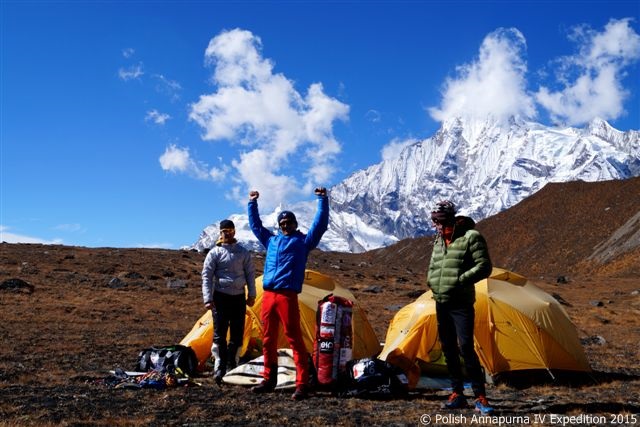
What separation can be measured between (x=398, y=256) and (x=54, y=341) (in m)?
109

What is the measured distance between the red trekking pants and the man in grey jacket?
37.8 inches

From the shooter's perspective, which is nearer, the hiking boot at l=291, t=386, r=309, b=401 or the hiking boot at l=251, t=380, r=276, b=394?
the hiking boot at l=291, t=386, r=309, b=401

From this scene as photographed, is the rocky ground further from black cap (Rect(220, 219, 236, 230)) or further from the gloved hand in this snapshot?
the gloved hand

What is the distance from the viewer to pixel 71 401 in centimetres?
836

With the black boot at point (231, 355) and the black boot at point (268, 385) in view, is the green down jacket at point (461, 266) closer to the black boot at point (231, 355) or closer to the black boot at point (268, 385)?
the black boot at point (268, 385)

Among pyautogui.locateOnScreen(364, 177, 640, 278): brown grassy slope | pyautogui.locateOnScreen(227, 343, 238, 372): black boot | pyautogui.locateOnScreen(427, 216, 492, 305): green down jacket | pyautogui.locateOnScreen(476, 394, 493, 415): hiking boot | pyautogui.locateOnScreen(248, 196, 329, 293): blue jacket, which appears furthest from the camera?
pyautogui.locateOnScreen(364, 177, 640, 278): brown grassy slope

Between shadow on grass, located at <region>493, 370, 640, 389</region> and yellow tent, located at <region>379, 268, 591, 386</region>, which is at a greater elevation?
yellow tent, located at <region>379, 268, 591, 386</region>

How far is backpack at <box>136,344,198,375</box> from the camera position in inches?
423

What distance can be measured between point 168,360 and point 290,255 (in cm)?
338

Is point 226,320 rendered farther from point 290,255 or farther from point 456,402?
point 456,402

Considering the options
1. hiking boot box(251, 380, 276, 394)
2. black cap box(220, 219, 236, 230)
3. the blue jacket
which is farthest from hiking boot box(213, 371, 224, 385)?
black cap box(220, 219, 236, 230)

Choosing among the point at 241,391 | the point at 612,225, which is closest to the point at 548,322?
the point at 241,391

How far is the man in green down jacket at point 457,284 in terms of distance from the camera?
7.90m

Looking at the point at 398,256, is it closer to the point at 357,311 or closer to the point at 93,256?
the point at 93,256
